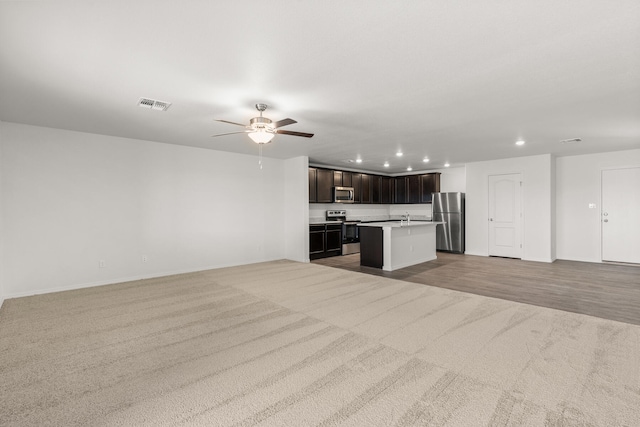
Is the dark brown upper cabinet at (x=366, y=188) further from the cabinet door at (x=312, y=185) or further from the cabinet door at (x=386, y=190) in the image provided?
the cabinet door at (x=312, y=185)

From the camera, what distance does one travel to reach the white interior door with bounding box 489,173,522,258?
7.39 metres

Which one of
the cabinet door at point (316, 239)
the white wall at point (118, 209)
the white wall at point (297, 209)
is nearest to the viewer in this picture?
the white wall at point (118, 209)

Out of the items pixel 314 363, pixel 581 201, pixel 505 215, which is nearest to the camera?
pixel 314 363

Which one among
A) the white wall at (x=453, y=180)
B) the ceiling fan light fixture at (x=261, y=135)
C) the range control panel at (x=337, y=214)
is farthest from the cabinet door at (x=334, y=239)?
the ceiling fan light fixture at (x=261, y=135)

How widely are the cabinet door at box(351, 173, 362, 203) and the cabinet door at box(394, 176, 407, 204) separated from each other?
1.72 m

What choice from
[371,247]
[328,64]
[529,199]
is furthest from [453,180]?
[328,64]

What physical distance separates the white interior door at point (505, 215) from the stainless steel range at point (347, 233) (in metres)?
3.59

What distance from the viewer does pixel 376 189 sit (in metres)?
9.98

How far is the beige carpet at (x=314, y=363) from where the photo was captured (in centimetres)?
188

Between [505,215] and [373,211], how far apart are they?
159 inches

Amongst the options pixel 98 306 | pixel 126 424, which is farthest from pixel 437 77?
pixel 98 306

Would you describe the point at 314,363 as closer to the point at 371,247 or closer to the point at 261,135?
the point at 261,135

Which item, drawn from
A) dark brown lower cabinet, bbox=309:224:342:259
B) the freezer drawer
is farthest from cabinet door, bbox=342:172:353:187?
the freezer drawer

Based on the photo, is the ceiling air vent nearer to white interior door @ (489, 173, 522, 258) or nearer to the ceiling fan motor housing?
the ceiling fan motor housing
